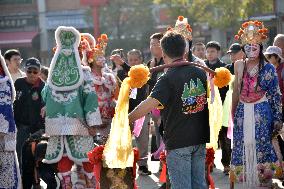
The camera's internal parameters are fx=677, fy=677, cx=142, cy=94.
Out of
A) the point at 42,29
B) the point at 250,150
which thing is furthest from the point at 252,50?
the point at 42,29

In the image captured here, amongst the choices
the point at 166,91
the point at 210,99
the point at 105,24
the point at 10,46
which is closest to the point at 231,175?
the point at 210,99

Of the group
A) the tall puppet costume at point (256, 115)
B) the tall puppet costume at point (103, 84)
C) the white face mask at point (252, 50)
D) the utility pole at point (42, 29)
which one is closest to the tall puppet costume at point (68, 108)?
the tall puppet costume at point (103, 84)

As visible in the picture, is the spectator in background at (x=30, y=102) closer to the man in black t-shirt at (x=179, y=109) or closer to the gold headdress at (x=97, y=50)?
the gold headdress at (x=97, y=50)

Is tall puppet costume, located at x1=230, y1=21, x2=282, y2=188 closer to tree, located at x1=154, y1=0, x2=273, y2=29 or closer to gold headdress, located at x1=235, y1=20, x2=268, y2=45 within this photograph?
gold headdress, located at x1=235, y1=20, x2=268, y2=45

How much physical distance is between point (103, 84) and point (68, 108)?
1.39 metres

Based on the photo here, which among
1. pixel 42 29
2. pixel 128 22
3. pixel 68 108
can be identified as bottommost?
pixel 42 29

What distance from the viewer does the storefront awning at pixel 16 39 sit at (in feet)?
156

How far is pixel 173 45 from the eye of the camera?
18.3 ft

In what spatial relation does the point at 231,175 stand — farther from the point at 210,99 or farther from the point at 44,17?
the point at 44,17

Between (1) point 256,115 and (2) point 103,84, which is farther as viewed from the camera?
(2) point 103,84

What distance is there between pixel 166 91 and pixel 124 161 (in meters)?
0.82

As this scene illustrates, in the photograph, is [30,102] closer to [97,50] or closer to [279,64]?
[97,50]

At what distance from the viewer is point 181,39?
5.57 meters

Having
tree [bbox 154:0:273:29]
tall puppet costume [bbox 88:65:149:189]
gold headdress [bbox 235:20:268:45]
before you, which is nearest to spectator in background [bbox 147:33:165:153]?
gold headdress [bbox 235:20:268:45]
